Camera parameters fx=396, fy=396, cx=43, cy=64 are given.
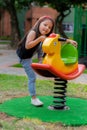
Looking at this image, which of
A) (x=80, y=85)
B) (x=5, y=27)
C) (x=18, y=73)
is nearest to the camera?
(x=80, y=85)

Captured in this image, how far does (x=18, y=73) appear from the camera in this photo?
37.3 feet

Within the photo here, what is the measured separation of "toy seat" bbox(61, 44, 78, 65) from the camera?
20.8 ft

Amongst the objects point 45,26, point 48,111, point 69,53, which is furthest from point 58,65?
point 48,111

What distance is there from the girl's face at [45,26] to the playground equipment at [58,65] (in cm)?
23

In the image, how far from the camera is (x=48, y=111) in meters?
6.43

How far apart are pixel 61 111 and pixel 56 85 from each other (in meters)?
0.44

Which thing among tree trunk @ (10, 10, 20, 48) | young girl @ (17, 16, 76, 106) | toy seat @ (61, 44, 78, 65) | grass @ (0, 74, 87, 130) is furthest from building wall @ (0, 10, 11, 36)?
toy seat @ (61, 44, 78, 65)

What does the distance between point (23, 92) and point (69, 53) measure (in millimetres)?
2144

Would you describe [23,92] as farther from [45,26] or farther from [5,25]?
[5,25]

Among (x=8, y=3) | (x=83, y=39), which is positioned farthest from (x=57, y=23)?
(x=83, y=39)

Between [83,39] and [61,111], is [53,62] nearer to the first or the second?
[61,111]

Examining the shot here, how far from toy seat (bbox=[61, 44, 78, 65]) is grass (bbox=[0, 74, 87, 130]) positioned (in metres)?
1.15

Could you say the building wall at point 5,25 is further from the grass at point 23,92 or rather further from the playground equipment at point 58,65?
the playground equipment at point 58,65

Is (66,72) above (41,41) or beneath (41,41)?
beneath
